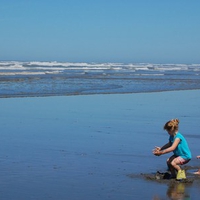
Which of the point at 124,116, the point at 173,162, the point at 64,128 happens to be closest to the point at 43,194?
the point at 173,162

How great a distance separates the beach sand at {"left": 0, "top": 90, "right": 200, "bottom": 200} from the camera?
22.4 ft

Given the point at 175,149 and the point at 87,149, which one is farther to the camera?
the point at 87,149

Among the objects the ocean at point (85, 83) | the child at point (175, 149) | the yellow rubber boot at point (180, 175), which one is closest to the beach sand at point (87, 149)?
the yellow rubber boot at point (180, 175)

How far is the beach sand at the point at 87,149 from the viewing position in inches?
269

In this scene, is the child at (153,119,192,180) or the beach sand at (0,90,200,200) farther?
the child at (153,119,192,180)

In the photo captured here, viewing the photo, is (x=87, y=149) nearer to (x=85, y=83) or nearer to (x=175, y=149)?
(x=175, y=149)

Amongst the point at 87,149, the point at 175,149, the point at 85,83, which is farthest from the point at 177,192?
the point at 85,83

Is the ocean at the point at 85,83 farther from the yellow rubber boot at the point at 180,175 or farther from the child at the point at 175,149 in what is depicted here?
the yellow rubber boot at the point at 180,175

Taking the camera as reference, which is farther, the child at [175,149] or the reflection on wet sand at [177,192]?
the child at [175,149]

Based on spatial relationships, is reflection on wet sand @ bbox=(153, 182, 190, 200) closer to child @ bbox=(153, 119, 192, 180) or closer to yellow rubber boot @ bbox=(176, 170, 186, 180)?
yellow rubber boot @ bbox=(176, 170, 186, 180)

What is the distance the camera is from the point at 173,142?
26.2 feet

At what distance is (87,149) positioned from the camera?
967 centimetres

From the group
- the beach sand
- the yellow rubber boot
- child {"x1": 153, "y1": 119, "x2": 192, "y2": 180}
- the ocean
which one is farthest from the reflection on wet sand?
the ocean

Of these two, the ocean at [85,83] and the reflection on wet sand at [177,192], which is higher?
the ocean at [85,83]
